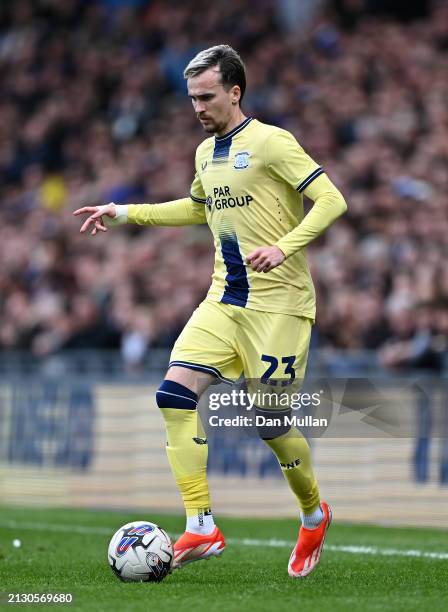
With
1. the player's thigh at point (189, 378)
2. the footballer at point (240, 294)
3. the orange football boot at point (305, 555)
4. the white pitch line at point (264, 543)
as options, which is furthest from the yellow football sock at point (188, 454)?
the white pitch line at point (264, 543)

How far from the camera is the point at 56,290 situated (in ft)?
57.6

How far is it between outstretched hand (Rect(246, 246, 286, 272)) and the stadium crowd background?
601cm

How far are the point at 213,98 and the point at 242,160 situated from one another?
34 centimetres

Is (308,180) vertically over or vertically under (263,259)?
over

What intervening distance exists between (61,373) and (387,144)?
4.63 m

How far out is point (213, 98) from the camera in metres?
6.76

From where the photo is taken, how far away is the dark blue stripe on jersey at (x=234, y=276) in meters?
6.84

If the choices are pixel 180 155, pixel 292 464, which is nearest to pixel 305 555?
pixel 292 464

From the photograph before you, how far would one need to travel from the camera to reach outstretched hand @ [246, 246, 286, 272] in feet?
20.6

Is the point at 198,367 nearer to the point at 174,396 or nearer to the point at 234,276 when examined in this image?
the point at 174,396

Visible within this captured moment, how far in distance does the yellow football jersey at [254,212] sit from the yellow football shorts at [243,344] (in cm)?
7

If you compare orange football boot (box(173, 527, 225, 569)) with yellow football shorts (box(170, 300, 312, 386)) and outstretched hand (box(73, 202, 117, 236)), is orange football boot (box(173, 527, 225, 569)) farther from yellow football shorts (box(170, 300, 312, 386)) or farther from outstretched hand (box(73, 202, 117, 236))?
outstretched hand (box(73, 202, 117, 236))

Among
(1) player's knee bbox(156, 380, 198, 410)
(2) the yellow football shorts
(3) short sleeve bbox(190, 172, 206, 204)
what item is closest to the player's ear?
(3) short sleeve bbox(190, 172, 206, 204)

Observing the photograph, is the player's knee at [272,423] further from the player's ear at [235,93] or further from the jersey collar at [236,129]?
the player's ear at [235,93]
